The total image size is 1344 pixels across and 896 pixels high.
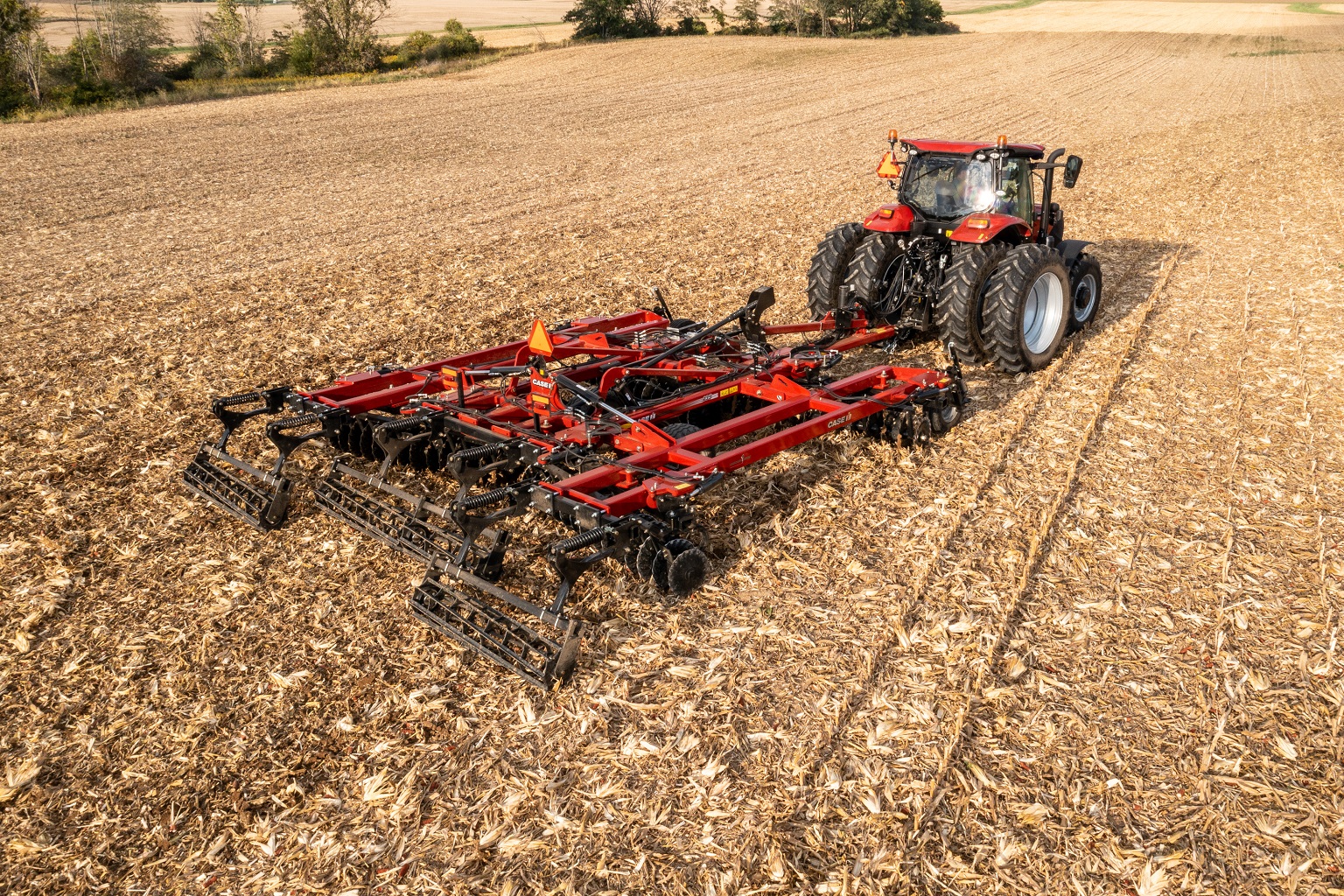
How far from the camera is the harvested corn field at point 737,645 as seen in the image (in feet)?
12.6

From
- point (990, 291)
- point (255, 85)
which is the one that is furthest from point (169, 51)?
point (990, 291)

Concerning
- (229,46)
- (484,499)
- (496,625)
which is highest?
(229,46)

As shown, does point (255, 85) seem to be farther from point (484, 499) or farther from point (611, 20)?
point (484, 499)

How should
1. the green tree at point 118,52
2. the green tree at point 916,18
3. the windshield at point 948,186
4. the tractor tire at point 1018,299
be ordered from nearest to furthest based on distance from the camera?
the tractor tire at point 1018,299
the windshield at point 948,186
the green tree at point 118,52
the green tree at point 916,18

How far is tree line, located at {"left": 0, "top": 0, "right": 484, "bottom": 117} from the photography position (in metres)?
29.2

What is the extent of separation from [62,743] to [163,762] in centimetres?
56

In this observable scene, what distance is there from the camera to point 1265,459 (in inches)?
277

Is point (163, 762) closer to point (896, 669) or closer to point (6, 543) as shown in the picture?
point (6, 543)

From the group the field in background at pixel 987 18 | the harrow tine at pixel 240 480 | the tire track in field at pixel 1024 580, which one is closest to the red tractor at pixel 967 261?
the tire track in field at pixel 1024 580

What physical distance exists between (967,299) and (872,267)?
3.57 feet

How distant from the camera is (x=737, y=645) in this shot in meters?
5.02

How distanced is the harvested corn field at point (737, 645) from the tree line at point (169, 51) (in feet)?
74.2

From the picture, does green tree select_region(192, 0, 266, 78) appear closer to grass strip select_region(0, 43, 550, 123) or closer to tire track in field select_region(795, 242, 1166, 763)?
grass strip select_region(0, 43, 550, 123)

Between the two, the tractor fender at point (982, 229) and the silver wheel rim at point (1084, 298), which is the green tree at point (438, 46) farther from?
the tractor fender at point (982, 229)
